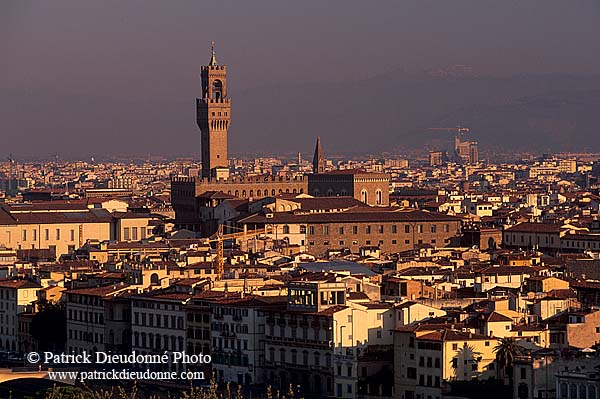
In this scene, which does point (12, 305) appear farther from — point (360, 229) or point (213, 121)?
point (213, 121)

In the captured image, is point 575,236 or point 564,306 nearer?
point 564,306

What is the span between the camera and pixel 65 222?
2965 inches

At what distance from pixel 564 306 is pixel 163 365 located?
25.5 feet

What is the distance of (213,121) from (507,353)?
53695 mm

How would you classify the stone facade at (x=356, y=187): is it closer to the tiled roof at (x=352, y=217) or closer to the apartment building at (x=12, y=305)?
the tiled roof at (x=352, y=217)

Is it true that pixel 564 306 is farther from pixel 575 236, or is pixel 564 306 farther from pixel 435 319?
pixel 575 236

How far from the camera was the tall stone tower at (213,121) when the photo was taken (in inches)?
3494

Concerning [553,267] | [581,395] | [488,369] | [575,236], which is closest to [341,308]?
[488,369]

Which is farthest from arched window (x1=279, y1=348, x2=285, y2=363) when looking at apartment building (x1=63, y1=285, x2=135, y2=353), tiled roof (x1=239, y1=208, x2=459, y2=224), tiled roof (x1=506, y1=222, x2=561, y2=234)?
tiled roof (x1=239, y1=208, x2=459, y2=224)

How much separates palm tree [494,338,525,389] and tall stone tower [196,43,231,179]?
51.2 meters

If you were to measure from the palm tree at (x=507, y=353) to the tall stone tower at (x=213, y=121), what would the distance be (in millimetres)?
51174

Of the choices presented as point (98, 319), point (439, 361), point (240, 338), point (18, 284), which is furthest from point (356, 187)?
point (439, 361)

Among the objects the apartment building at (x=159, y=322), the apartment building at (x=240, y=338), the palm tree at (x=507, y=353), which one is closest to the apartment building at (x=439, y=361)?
the palm tree at (x=507, y=353)

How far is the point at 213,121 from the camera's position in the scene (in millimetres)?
89062
